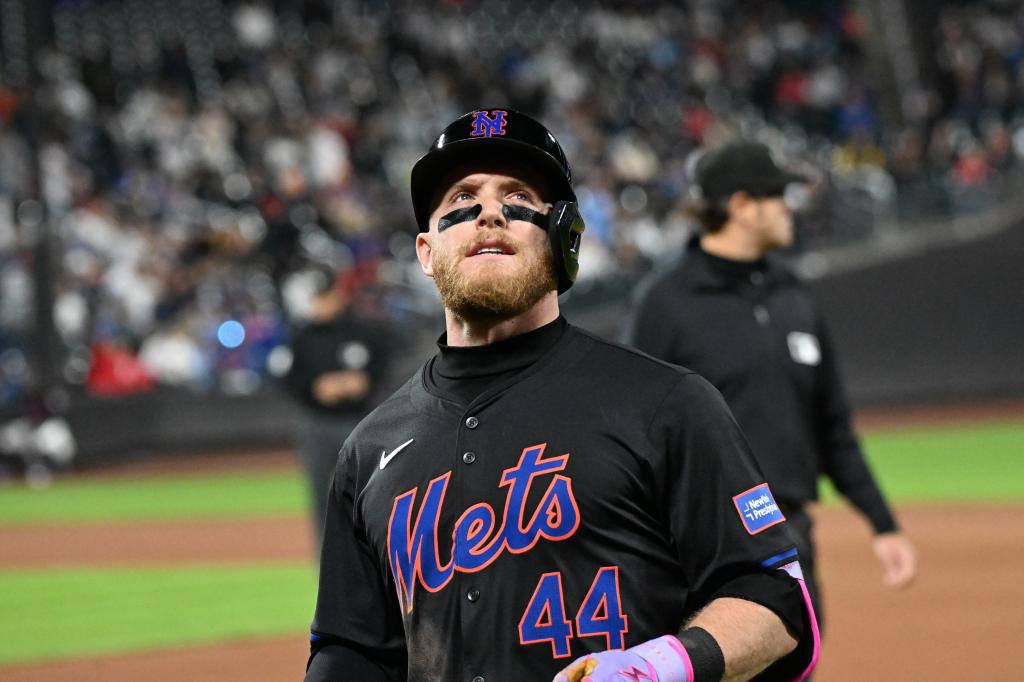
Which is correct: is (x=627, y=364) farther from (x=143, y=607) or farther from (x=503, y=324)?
(x=143, y=607)

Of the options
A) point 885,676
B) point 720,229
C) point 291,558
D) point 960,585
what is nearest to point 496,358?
point 720,229

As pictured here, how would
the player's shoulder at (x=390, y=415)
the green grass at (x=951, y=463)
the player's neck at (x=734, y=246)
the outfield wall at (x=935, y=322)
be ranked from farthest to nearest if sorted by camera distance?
the outfield wall at (x=935, y=322), the green grass at (x=951, y=463), the player's neck at (x=734, y=246), the player's shoulder at (x=390, y=415)

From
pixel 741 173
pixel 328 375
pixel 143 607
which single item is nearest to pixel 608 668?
pixel 741 173

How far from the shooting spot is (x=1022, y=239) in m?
22.8

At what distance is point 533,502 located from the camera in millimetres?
2662

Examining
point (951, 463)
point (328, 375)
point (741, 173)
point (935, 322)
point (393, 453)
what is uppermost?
point (935, 322)

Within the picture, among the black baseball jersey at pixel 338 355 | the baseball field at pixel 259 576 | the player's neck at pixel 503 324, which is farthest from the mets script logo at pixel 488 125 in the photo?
the black baseball jersey at pixel 338 355

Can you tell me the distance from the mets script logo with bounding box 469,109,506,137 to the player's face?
0.09 m

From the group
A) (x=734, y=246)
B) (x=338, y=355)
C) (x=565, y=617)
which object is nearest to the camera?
(x=565, y=617)

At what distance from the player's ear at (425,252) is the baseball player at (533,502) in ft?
0.07

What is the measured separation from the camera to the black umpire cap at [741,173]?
5.14 m

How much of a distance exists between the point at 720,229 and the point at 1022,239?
19101 mm

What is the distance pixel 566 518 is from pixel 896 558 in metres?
2.91

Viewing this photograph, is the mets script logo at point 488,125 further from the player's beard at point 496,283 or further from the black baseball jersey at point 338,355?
the black baseball jersey at point 338,355
